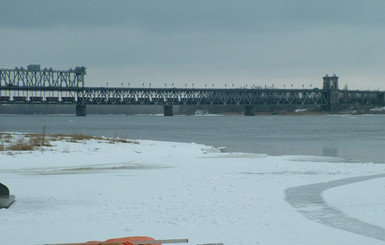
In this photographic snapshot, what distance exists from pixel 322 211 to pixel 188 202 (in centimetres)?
327

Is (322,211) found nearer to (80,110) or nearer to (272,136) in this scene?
(272,136)

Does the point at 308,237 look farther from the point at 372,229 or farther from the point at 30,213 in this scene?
the point at 30,213

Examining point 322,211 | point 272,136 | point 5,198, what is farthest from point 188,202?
point 272,136

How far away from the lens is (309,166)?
23.0 m

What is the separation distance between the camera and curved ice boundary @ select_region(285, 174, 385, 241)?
424 inches

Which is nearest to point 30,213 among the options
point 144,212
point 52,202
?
point 52,202

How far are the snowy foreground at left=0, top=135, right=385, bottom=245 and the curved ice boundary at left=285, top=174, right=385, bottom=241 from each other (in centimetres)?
3

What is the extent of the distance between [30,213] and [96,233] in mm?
2664

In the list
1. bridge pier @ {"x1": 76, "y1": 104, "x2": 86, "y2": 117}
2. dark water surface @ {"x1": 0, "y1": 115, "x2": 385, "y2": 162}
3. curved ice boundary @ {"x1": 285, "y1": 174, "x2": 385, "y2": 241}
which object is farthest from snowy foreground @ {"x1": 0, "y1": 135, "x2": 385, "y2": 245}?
bridge pier @ {"x1": 76, "y1": 104, "x2": 86, "y2": 117}

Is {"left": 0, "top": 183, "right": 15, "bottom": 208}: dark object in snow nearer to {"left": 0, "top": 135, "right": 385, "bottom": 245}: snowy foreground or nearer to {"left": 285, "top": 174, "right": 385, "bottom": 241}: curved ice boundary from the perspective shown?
{"left": 0, "top": 135, "right": 385, "bottom": 245}: snowy foreground

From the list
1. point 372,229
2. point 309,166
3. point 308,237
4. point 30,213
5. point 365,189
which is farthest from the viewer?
point 309,166

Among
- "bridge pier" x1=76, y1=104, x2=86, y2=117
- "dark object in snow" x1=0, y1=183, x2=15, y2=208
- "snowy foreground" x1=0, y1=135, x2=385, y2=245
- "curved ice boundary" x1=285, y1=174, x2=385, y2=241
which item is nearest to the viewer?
"snowy foreground" x1=0, y1=135, x2=385, y2=245

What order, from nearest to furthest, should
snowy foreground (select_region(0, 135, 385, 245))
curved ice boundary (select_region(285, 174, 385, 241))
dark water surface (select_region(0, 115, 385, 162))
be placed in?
snowy foreground (select_region(0, 135, 385, 245)) → curved ice boundary (select_region(285, 174, 385, 241)) → dark water surface (select_region(0, 115, 385, 162))

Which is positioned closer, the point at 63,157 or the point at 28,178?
the point at 28,178
